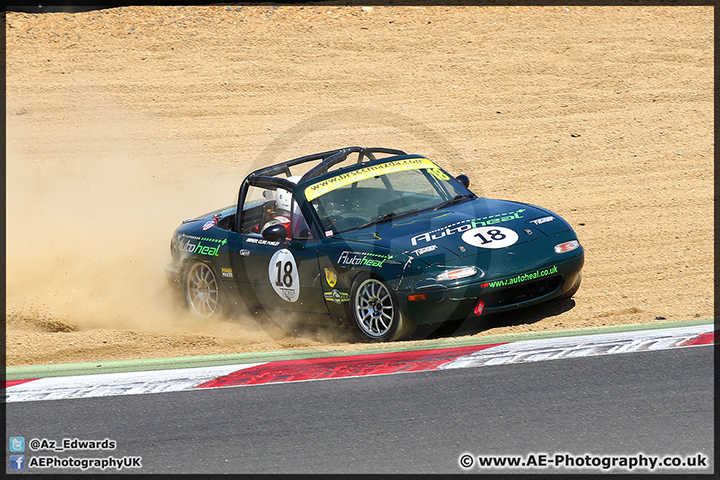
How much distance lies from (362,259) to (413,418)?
2.14m

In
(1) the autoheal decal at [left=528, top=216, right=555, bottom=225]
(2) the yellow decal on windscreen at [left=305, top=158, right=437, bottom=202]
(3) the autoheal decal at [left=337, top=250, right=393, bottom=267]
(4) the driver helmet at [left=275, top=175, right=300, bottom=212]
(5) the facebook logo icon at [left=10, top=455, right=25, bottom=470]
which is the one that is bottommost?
(5) the facebook logo icon at [left=10, top=455, right=25, bottom=470]

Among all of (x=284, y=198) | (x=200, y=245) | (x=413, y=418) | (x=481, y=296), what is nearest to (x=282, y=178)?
(x=284, y=198)

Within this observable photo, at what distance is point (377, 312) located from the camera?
6703mm

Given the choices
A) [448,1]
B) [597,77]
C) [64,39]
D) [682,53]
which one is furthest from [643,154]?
[64,39]

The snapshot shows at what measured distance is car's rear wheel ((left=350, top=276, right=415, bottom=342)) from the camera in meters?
6.50

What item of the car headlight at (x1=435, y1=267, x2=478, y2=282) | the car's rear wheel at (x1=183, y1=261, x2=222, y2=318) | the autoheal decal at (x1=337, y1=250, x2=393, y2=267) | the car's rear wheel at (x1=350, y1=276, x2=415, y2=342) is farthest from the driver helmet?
the car headlight at (x1=435, y1=267, x2=478, y2=282)

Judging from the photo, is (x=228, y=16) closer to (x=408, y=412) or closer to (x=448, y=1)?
(x=448, y=1)

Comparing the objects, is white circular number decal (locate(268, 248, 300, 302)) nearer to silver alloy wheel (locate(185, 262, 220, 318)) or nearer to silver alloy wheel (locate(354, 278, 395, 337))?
silver alloy wheel (locate(354, 278, 395, 337))

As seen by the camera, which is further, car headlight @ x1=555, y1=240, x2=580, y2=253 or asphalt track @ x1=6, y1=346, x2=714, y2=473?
car headlight @ x1=555, y1=240, x2=580, y2=253

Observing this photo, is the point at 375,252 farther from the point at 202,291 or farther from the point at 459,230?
the point at 202,291

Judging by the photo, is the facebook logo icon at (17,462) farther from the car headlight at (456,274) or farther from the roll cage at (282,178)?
the roll cage at (282,178)

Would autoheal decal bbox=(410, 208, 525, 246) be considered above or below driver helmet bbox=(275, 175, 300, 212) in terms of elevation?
below

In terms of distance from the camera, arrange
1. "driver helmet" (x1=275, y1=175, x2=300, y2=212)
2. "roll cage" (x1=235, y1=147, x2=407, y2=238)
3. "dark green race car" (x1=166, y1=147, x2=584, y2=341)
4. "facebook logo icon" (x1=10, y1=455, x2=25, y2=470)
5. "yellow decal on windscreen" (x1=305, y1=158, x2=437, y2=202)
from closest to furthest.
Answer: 1. "facebook logo icon" (x1=10, y1=455, x2=25, y2=470)
2. "dark green race car" (x1=166, y1=147, x2=584, y2=341)
3. "yellow decal on windscreen" (x1=305, y1=158, x2=437, y2=202)
4. "roll cage" (x1=235, y1=147, x2=407, y2=238)
5. "driver helmet" (x1=275, y1=175, x2=300, y2=212)

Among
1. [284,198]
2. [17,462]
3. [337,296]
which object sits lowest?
[17,462]
